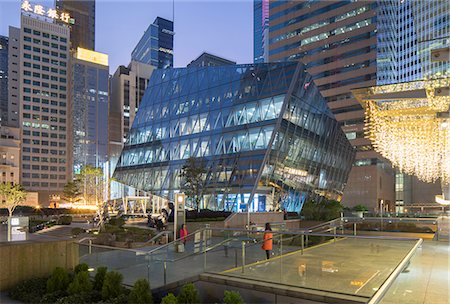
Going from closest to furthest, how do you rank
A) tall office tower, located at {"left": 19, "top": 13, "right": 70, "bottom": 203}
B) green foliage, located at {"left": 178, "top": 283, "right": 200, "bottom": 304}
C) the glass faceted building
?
1. green foliage, located at {"left": 178, "top": 283, "right": 200, "bottom": 304}
2. the glass faceted building
3. tall office tower, located at {"left": 19, "top": 13, "right": 70, "bottom": 203}

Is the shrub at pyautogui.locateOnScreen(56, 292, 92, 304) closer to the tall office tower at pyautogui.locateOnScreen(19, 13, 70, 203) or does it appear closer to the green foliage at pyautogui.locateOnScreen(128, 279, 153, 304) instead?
the green foliage at pyautogui.locateOnScreen(128, 279, 153, 304)

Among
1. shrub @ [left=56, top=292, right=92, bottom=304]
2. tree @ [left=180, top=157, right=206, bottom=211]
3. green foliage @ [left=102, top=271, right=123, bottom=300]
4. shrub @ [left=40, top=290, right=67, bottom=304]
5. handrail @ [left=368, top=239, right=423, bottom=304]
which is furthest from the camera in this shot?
tree @ [left=180, top=157, right=206, bottom=211]

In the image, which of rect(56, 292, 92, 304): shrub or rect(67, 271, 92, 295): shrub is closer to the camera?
rect(56, 292, 92, 304): shrub

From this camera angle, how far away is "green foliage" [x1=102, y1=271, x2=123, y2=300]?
33.7 feet

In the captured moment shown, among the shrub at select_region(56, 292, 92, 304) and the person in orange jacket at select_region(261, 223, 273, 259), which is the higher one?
the person in orange jacket at select_region(261, 223, 273, 259)

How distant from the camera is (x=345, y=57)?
86.9 metres

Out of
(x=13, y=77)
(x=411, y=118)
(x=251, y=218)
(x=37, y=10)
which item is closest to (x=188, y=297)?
(x=251, y=218)

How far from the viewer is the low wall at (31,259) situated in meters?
10.9

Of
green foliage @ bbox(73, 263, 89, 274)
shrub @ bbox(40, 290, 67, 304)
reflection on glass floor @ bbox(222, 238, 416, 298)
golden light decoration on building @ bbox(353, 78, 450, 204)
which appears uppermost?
golden light decoration on building @ bbox(353, 78, 450, 204)

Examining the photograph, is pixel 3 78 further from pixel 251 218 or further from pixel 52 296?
pixel 52 296

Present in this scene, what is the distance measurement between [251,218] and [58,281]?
2159 centimetres

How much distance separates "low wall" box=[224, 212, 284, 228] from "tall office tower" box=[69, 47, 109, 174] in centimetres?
10234

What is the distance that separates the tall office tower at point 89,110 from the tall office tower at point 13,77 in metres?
15.0

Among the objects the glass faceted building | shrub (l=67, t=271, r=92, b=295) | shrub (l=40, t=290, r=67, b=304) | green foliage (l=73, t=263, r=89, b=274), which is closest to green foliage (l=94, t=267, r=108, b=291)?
shrub (l=67, t=271, r=92, b=295)
